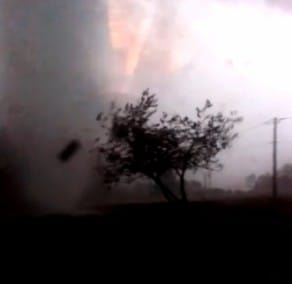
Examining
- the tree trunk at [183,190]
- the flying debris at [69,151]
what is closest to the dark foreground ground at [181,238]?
the tree trunk at [183,190]

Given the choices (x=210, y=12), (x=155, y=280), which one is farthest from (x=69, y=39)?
(x=155, y=280)

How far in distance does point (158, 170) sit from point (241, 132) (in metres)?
0.25

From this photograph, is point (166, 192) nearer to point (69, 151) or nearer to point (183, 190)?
point (183, 190)

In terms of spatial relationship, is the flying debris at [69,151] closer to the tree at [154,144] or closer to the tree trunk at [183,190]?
the tree at [154,144]

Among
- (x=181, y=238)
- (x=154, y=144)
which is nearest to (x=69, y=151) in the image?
(x=154, y=144)

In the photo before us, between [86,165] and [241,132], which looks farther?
[241,132]

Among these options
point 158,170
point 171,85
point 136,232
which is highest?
point 171,85

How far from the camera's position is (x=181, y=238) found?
153 cm

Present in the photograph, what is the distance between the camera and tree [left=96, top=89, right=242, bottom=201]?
152cm

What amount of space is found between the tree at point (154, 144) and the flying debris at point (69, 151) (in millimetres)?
52

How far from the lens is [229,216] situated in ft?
5.15

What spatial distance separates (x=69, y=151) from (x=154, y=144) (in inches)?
8.2

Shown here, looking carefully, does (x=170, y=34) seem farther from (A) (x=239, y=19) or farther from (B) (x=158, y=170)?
(B) (x=158, y=170)

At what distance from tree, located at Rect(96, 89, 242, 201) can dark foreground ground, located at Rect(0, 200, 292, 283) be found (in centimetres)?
7
